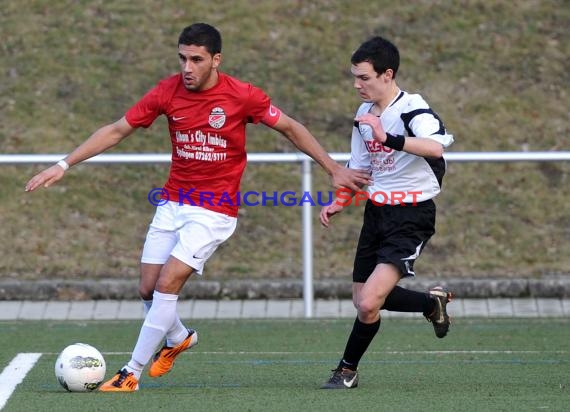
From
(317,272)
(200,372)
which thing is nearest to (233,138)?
(200,372)

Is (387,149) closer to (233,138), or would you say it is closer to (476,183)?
(233,138)

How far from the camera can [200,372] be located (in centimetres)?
775

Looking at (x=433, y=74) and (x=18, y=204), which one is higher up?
(x=433, y=74)

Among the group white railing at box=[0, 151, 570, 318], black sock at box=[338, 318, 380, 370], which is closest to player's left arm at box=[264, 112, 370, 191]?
black sock at box=[338, 318, 380, 370]

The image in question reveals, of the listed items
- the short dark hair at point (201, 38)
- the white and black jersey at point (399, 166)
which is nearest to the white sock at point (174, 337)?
the white and black jersey at point (399, 166)

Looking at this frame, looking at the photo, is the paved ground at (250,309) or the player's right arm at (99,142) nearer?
the player's right arm at (99,142)

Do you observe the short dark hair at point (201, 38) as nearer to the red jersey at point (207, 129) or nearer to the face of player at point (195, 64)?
the face of player at point (195, 64)

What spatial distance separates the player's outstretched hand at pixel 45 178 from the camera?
21.9 ft

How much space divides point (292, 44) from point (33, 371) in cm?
931

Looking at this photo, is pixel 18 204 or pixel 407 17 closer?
pixel 18 204

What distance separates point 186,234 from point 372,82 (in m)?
1.38

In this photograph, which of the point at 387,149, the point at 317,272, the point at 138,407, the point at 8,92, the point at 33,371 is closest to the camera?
the point at 138,407

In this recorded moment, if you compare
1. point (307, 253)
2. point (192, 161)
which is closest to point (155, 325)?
point (192, 161)

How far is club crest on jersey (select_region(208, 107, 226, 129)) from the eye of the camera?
699 cm
